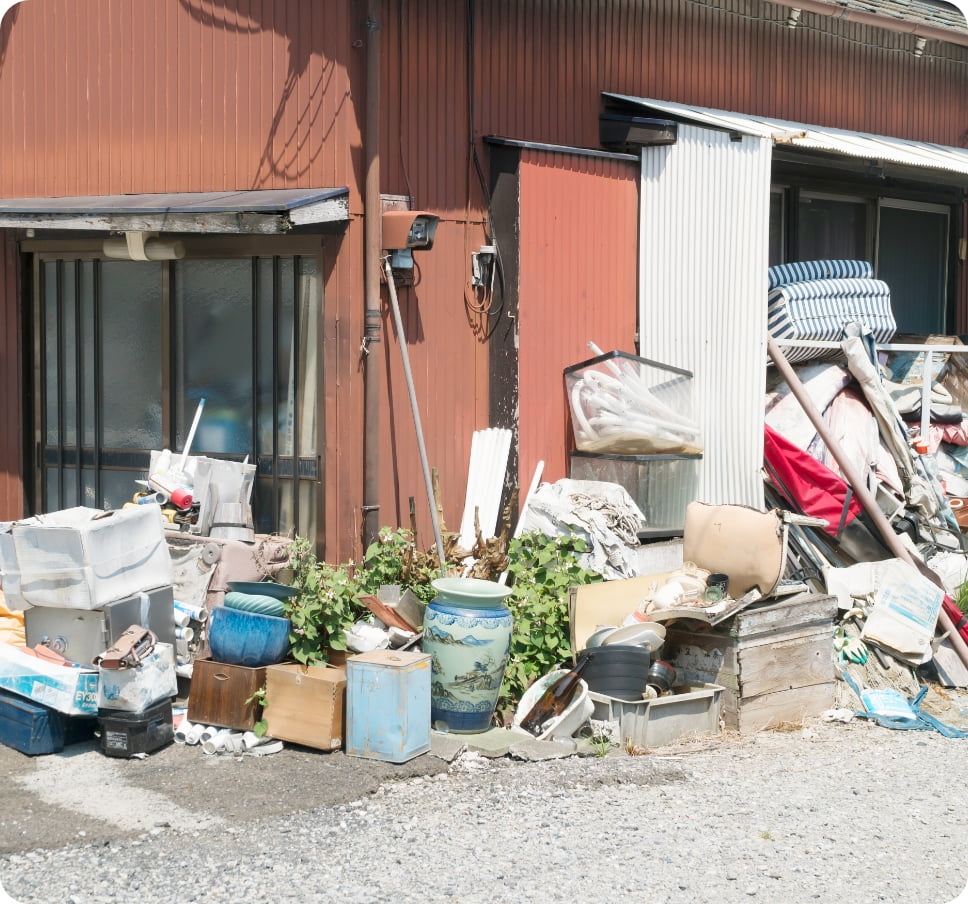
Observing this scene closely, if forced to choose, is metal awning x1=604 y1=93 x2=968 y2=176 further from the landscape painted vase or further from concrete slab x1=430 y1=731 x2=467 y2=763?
concrete slab x1=430 y1=731 x2=467 y2=763

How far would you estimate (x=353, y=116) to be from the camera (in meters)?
8.18

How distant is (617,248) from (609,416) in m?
1.41

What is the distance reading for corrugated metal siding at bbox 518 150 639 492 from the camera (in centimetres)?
896

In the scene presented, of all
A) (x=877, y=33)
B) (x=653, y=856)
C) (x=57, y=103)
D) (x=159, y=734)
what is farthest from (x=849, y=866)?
(x=877, y=33)

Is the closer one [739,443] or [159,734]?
[159,734]

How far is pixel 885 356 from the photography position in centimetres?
1165

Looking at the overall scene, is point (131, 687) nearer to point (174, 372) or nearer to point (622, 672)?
point (622, 672)

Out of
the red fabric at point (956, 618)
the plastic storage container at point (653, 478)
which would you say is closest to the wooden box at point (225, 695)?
the plastic storage container at point (653, 478)

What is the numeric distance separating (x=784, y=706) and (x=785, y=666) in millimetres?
257

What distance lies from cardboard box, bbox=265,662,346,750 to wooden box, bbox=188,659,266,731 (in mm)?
99

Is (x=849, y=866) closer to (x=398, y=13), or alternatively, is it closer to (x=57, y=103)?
(x=398, y=13)

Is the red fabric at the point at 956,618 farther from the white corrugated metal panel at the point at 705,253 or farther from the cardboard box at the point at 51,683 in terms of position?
the cardboard box at the point at 51,683

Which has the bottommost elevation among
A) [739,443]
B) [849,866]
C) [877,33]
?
[849,866]

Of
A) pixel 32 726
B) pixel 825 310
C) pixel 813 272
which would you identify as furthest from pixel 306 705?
pixel 813 272
